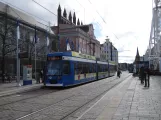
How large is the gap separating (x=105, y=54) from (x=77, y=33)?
56892 millimetres

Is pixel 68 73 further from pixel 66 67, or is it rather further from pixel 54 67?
pixel 54 67

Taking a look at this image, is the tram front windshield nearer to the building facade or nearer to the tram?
the tram

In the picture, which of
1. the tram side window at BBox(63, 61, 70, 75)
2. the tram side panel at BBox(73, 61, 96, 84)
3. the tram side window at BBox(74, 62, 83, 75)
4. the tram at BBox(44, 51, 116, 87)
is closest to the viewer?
the tram at BBox(44, 51, 116, 87)

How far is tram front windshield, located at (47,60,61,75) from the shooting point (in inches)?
836

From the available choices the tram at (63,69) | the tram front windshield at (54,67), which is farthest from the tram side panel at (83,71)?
the tram front windshield at (54,67)

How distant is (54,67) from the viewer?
21.4 metres

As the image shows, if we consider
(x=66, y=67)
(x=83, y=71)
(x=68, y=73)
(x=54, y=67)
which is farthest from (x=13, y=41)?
(x=68, y=73)

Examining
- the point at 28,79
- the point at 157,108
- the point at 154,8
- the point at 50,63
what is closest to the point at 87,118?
the point at 157,108

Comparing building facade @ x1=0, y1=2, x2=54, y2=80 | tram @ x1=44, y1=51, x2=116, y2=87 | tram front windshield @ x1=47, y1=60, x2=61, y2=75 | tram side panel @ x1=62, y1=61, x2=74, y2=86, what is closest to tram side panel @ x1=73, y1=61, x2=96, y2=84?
tram @ x1=44, y1=51, x2=116, y2=87

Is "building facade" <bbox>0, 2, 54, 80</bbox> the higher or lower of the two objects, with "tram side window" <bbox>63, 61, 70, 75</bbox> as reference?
higher

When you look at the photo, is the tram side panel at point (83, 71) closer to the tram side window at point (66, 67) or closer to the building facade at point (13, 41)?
the tram side window at point (66, 67)

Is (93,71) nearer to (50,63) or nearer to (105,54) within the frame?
(50,63)

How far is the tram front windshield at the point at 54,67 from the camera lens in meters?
21.2

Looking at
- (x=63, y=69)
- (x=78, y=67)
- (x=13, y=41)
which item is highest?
(x=13, y=41)
